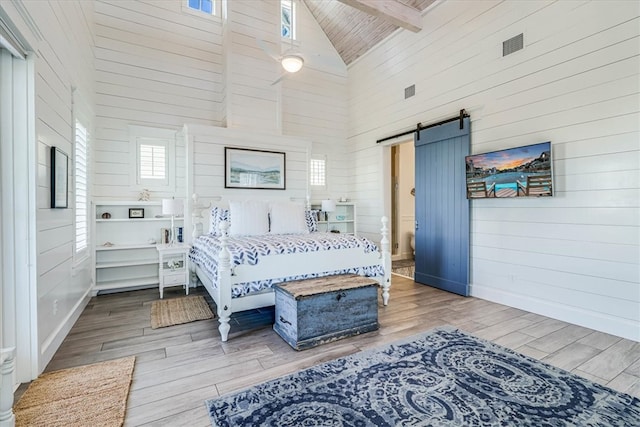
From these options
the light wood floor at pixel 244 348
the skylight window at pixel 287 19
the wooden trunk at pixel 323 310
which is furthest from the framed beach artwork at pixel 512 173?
the skylight window at pixel 287 19

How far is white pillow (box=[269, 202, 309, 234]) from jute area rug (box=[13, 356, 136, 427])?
2.47 meters

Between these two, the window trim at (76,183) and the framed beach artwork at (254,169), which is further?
the framed beach artwork at (254,169)

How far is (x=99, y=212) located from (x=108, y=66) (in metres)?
2.33

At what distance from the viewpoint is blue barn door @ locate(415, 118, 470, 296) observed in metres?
4.41

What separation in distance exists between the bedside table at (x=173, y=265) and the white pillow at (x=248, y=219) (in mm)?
888

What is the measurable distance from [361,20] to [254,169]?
3.53 metres

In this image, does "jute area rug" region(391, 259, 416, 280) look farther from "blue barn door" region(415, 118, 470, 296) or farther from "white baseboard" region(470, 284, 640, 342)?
"white baseboard" region(470, 284, 640, 342)

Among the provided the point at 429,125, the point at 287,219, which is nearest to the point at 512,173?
the point at 429,125

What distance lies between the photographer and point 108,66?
4805 millimetres

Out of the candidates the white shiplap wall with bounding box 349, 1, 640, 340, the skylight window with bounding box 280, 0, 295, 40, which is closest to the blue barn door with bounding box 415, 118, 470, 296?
the white shiplap wall with bounding box 349, 1, 640, 340

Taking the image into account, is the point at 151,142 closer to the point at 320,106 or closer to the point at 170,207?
the point at 170,207

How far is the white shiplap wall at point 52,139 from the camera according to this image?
2264 mm

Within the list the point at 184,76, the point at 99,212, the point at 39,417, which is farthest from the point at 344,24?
the point at 39,417

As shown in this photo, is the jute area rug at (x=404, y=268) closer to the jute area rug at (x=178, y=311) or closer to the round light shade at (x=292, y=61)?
the jute area rug at (x=178, y=311)
